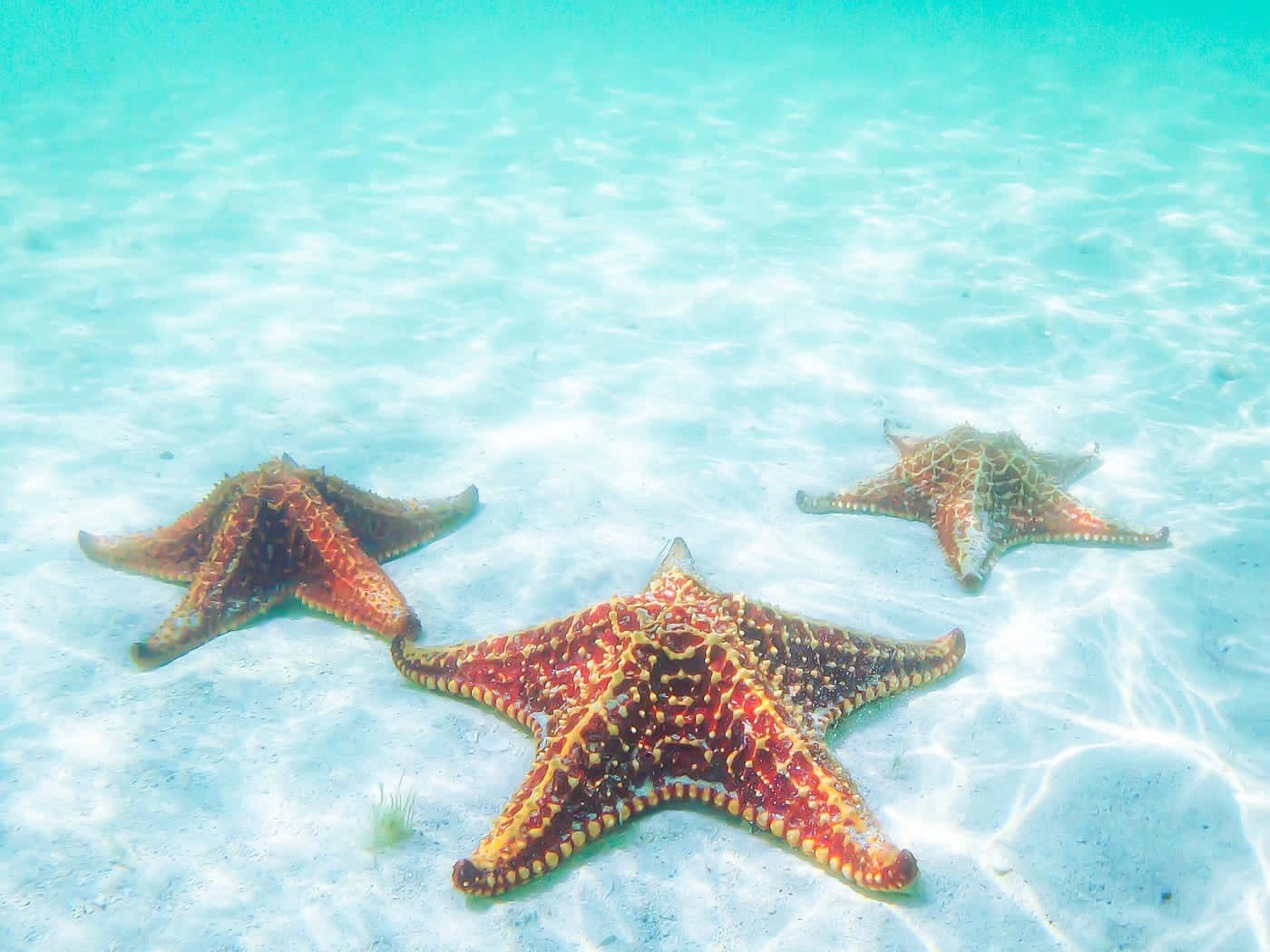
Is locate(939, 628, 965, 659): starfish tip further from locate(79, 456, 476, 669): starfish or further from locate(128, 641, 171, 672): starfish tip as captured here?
locate(128, 641, 171, 672): starfish tip

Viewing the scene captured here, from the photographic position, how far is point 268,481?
564 centimetres

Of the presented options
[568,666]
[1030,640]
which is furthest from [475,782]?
[1030,640]

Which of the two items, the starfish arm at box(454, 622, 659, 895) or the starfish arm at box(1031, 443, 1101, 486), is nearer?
the starfish arm at box(454, 622, 659, 895)

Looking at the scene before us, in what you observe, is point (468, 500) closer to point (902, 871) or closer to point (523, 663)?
point (523, 663)

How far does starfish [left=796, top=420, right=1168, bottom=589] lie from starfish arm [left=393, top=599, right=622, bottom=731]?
320cm

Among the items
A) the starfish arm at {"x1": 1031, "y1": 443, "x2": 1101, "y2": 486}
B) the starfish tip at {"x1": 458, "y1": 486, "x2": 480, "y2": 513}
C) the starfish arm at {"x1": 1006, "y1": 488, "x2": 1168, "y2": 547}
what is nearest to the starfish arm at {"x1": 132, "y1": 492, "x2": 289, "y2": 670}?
the starfish tip at {"x1": 458, "y1": 486, "x2": 480, "y2": 513}

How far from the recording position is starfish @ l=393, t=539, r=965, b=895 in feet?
11.8

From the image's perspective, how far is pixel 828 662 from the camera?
14.7 feet

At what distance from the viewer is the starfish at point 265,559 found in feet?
17.3

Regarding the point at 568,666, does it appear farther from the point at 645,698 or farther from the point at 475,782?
the point at 475,782

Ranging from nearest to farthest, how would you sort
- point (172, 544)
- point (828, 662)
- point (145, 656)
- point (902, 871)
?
point (902, 871) < point (828, 662) < point (145, 656) < point (172, 544)

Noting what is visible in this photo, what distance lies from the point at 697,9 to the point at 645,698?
175 ft

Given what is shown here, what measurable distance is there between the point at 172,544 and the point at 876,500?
5722 mm

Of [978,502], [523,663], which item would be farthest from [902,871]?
[978,502]
